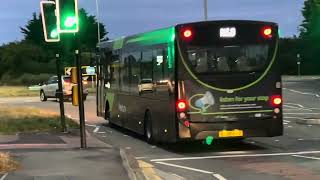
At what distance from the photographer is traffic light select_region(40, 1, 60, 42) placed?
18.5 metres

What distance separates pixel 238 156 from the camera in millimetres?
15438

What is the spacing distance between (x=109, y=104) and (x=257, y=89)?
9017mm

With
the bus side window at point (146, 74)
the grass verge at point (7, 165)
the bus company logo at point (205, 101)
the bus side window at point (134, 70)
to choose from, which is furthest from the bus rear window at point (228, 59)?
the grass verge at point (7, 165)

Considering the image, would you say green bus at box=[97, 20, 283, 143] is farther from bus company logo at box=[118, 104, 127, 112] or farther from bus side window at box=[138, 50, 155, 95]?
bus company logo at box=[118, 104, 127, 112]

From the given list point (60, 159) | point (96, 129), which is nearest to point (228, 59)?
point (60, 159)

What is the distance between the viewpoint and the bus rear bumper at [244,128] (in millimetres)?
16125

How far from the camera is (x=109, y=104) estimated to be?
24484 millimetres

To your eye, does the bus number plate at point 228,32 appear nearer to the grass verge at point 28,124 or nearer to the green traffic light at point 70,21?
the green traffic light at point 70,21

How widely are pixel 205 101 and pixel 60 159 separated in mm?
4125

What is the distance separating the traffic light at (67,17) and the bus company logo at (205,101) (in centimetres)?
338

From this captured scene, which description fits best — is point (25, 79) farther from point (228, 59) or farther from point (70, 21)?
point (70, 21)

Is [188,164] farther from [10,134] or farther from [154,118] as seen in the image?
[10,134]

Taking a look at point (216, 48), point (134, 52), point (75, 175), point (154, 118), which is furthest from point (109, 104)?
point (75, 175)

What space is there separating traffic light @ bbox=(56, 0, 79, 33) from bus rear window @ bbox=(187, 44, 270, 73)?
112 inches
